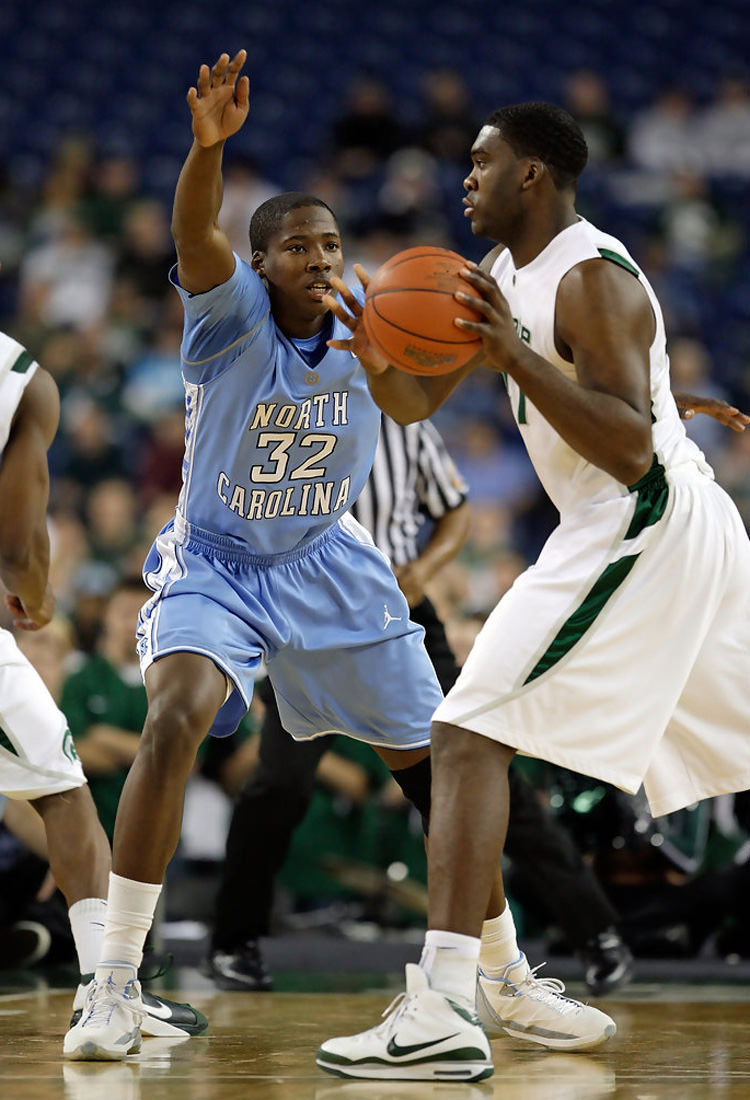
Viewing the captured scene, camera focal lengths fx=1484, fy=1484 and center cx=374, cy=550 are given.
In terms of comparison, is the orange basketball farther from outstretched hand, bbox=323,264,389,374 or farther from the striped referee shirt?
the striped referee shirt

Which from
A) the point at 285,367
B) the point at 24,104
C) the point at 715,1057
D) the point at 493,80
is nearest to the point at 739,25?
the point at 493,80

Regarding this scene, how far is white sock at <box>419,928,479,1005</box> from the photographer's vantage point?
303 centimetres

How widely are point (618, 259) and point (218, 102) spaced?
38.9 inches

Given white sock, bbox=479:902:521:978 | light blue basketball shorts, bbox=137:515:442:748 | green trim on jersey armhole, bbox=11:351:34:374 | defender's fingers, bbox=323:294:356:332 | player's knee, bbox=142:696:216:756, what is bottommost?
white sock, bbox=479:902:521:978

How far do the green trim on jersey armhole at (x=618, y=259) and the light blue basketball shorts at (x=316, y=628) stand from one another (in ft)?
3.81

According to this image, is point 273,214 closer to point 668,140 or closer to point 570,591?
point 570,591

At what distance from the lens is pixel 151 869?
3.44m

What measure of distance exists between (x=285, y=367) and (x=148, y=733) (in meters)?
1.02

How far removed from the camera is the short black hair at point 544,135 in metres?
3.30

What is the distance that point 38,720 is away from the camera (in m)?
3.84

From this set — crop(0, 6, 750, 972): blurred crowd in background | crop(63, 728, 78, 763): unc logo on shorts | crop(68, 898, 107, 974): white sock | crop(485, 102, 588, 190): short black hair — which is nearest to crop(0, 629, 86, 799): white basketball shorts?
crop(63, 728, 78, 763): unc logo on shorts

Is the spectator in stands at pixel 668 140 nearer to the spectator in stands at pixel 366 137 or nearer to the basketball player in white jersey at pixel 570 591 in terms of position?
the spectator in stands at pixel 366 137

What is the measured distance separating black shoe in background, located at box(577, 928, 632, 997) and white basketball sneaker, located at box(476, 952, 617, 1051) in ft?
4.17

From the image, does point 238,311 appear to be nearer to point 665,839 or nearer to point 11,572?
point 11,572
